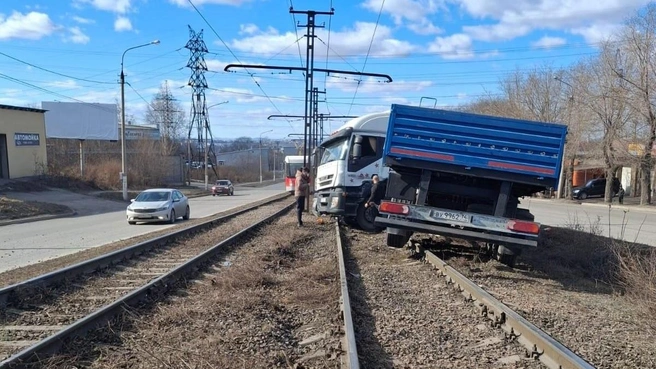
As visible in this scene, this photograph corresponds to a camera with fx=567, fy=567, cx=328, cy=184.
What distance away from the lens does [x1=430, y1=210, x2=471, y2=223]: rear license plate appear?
9203mm

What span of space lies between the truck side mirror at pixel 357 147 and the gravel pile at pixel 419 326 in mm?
6626

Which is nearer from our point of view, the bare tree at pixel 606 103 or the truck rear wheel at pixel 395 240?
the truck rear wheel at pixel 395 240

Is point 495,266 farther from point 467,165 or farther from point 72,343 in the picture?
point 72,343

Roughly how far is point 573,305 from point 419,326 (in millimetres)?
2532

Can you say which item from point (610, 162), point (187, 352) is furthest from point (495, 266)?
point (610, 162)

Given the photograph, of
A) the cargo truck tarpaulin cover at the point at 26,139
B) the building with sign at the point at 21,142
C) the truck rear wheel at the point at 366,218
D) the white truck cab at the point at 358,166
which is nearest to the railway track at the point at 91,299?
the white truck cab at the point at 358,166

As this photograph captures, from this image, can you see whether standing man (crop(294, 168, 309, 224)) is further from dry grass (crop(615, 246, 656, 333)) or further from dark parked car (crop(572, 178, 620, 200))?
dark parked car (crop(572, 178, 620, 200))

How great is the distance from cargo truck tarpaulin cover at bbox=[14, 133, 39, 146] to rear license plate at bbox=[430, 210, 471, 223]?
4096 centimetres

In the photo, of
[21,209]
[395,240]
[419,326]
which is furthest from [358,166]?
[21,209]

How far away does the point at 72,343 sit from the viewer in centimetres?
560

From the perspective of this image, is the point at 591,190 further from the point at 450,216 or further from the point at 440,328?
the point at 440,328

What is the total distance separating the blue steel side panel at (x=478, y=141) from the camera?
8914 mm

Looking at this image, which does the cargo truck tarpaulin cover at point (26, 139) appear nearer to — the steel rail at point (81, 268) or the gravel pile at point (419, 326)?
the steel rail at point (81, 268)

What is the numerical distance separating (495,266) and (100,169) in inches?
1923
